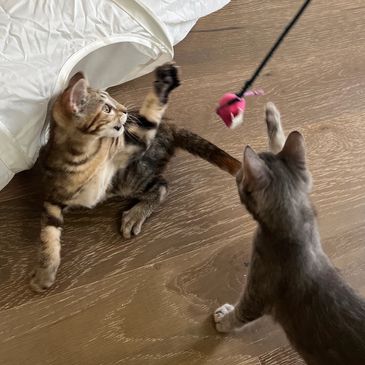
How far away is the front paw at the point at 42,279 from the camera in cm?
120

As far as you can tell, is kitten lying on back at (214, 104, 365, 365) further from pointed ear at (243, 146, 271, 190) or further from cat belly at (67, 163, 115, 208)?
cat belly at (67, 163, 115, 208)

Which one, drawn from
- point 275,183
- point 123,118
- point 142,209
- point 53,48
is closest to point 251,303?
point 275,183

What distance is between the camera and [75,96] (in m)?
1.12

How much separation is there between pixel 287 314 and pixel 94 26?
0.75 metres

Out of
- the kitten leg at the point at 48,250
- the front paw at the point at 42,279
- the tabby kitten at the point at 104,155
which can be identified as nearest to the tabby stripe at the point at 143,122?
the tabby kitten at the point at 104,155

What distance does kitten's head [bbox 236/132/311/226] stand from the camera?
0.96 meters

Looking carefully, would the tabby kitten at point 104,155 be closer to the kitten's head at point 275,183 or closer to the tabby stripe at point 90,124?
the tabby stripe at point 90,124

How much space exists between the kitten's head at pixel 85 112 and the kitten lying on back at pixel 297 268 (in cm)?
31

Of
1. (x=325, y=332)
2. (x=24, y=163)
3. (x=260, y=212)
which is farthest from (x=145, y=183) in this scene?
(x=325, y=332)

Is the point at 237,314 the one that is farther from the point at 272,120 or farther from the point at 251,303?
the point at 272,120

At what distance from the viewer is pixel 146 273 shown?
1.27 meters

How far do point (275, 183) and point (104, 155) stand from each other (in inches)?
16.8

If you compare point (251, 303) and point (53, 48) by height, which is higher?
point (53, 48)

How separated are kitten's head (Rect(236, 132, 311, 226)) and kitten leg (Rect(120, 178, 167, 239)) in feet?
1.19
